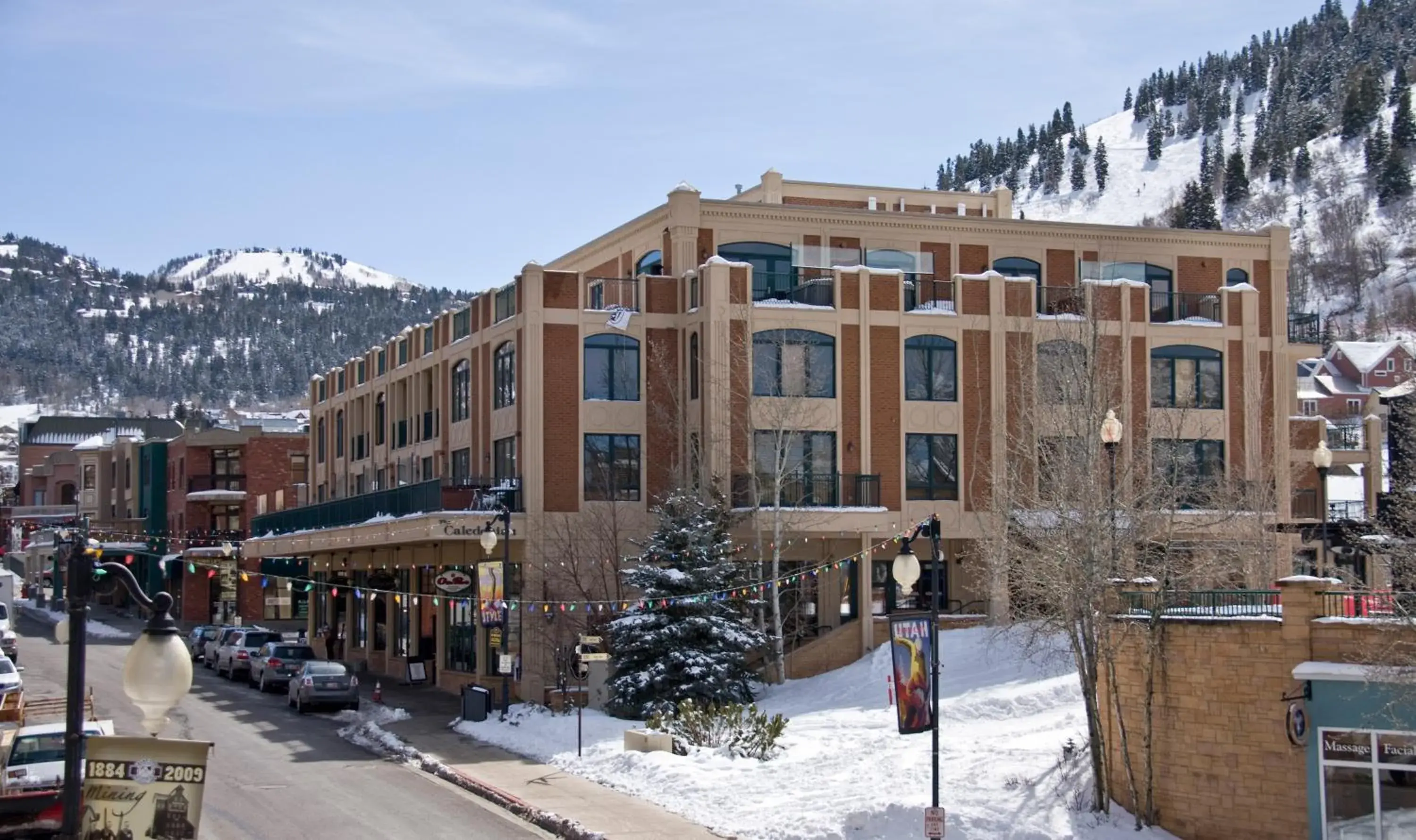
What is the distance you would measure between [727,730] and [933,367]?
18759 mm

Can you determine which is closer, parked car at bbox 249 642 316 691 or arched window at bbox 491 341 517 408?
arched window at bbox 491 341 517 408

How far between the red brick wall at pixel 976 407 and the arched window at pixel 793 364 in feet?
13.5

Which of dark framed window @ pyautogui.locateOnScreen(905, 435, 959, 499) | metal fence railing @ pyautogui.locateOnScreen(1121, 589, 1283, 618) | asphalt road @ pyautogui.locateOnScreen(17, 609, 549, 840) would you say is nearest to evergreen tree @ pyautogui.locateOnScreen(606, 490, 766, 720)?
asphalt road @ pyautogui.locateOnScreen(17, 609, 549, 840)

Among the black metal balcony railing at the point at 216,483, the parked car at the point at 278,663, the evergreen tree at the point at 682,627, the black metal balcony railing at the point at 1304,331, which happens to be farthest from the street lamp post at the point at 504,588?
the black metal balcony railing at the point at 216,483

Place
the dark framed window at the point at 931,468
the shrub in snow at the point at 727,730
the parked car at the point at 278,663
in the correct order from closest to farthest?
the shrub in snow at the point at 727,730 < the dark framed window at the point at 931,468 < the parked car at the point at 278,663

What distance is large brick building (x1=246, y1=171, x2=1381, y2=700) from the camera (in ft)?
142

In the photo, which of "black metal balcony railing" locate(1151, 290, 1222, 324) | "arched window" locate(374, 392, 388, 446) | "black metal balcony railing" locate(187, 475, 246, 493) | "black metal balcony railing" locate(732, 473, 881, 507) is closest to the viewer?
"black metal balcony railing" locate(732, 473, 881, 507)

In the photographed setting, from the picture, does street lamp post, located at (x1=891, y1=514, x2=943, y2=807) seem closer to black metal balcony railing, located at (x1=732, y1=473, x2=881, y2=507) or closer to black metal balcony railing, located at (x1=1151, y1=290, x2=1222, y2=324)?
black metal balcony railing, located at (x1=732, y1=473, x2=881, y2=507)

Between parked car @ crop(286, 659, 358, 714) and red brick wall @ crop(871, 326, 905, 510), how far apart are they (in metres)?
15.7

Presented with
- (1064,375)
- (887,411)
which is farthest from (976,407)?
(1064,375)

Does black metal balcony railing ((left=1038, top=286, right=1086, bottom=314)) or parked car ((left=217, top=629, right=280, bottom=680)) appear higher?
black metal balcony railing ((left=1038, top=286, right=1086, bottom=314))

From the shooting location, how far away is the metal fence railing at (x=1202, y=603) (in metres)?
23.7

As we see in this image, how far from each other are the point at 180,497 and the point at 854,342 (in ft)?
186

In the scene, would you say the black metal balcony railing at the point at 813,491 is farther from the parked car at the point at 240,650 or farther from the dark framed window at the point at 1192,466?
the parked car at the point at 240,650
